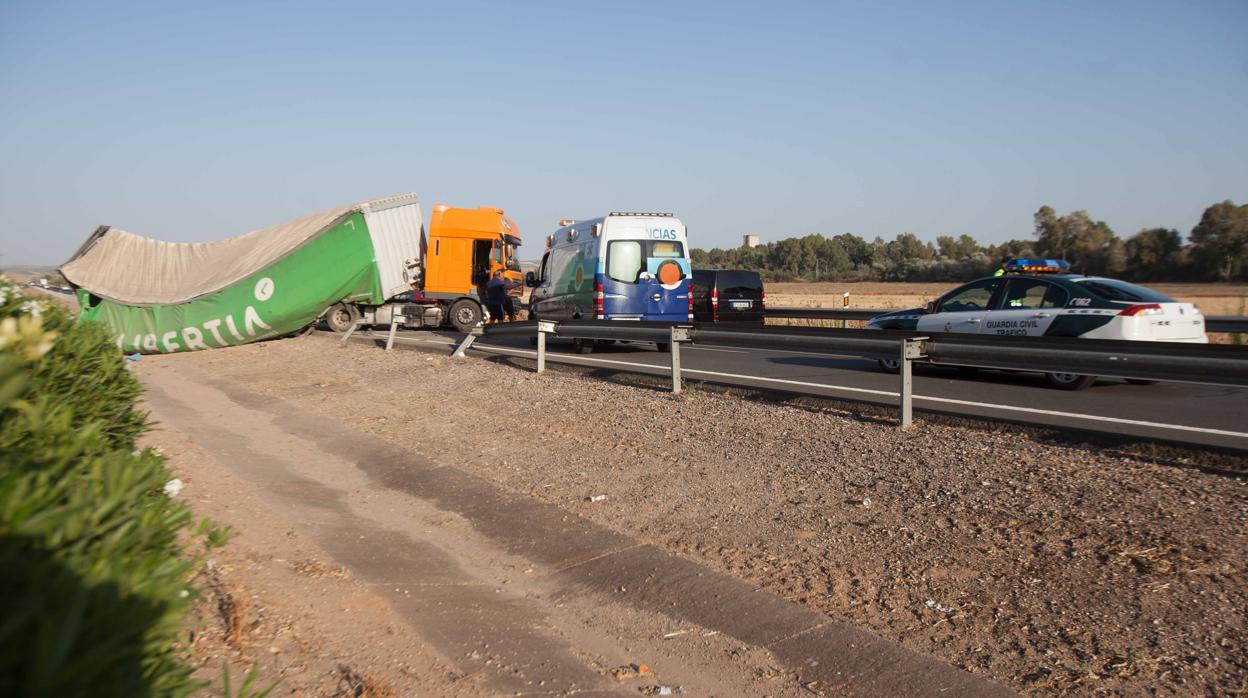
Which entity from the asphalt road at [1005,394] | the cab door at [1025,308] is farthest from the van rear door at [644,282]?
the cab door at [1025,308]

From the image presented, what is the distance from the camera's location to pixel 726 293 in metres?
26.1

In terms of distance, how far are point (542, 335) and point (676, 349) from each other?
4.01 meters

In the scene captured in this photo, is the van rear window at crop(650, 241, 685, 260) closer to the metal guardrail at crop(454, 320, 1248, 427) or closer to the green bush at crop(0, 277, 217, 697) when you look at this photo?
the metal guardrail at crop(454, 320, 1248, 427)

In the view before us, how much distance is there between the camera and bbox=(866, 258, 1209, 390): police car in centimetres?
1178

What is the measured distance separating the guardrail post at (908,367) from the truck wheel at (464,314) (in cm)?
2018

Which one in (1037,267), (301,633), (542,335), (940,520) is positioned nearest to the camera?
(301,633)

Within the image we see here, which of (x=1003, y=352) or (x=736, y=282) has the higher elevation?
(x=736, y=282)

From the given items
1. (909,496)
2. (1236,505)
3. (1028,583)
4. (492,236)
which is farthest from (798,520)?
(492,236)

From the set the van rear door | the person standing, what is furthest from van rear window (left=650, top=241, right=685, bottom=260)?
the person standing

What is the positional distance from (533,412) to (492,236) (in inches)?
712

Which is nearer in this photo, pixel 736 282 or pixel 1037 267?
pixel 1037 267

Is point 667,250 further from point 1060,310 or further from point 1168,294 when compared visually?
point 1168,294

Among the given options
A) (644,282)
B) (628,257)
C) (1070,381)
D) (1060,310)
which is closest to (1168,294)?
(1060,310)

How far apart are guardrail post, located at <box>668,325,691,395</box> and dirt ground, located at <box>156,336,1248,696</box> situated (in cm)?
77
